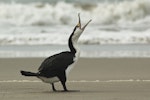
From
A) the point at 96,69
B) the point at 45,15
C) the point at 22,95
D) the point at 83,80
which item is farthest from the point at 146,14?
the point at 22,95

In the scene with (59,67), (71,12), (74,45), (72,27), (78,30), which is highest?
(78,30)

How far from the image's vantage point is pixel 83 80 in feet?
29.1

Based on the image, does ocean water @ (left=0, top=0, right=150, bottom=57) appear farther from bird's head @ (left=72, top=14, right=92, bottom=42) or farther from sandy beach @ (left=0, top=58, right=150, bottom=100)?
bird's head @ (left=72, top=14, right=92, bottom=42)

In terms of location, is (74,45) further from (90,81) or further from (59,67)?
(90,81)

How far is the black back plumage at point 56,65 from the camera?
6.96 metres

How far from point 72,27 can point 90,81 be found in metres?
12.9

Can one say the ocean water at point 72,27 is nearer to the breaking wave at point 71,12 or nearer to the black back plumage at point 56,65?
the breaking wave at point 71,12

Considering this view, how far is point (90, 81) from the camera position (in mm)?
8625

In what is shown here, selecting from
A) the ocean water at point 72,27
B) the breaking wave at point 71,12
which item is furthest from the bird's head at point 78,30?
the breaking wave at point 71,12

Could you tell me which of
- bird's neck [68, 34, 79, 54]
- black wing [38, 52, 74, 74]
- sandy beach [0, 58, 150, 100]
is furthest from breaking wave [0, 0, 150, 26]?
black wing [38, 52, 74, 74]

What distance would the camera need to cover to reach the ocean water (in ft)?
47.2

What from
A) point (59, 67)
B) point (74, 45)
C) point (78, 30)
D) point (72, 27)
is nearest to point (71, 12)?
point (72, 27)

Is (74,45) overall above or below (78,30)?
below

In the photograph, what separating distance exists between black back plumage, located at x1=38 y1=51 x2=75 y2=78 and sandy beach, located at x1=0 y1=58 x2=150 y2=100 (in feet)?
0.85
